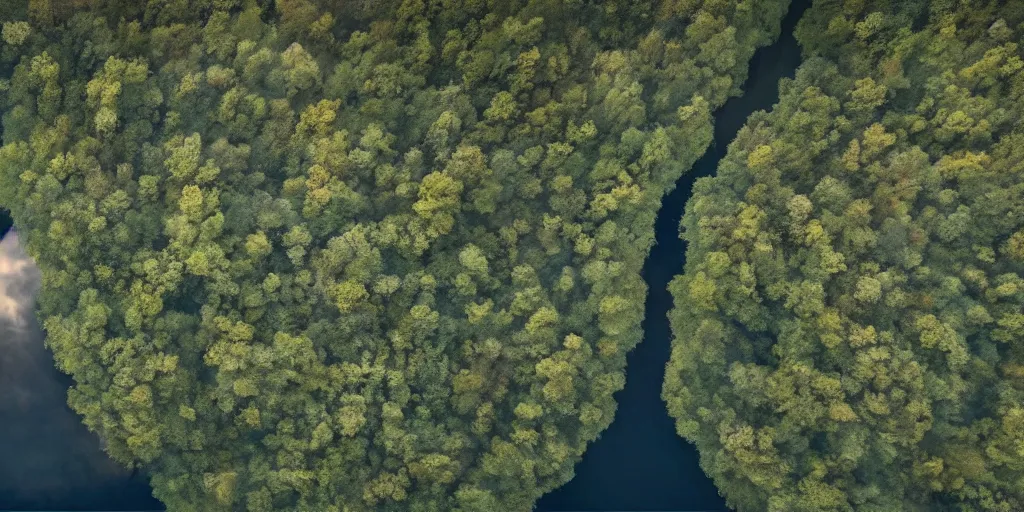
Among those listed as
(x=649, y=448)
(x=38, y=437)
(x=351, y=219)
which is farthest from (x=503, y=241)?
(x=38, y=437)

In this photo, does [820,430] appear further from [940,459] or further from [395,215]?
[395,215]

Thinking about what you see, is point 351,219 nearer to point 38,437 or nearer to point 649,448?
point 649,448

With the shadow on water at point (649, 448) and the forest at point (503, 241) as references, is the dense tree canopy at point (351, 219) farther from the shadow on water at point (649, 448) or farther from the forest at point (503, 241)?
the shadow on water at point (649, 448)

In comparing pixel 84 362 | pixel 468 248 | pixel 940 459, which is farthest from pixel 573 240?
pixel 84 362

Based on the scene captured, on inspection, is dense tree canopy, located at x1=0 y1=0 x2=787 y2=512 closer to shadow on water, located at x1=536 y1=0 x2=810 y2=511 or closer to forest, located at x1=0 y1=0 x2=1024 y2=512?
forest, located at x1=0 y1=0 x2=1024 y2=512

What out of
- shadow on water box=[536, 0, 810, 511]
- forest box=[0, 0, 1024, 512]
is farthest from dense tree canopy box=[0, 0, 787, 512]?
shadow on water box=[536, 0, 810, 511]

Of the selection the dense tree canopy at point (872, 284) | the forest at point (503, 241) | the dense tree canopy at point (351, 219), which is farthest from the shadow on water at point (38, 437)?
the dense tree canopy at point (872, 284)
